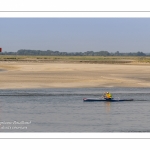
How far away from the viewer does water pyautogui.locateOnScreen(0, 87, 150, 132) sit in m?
19.1

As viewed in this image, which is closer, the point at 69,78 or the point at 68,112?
the point at 68,112

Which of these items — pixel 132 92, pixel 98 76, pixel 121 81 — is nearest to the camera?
pixel 132 92

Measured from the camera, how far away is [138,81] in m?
39.0

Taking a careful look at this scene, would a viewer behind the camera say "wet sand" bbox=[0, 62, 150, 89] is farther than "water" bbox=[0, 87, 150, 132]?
Yes

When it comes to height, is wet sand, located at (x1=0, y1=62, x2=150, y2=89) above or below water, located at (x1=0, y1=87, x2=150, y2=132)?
above

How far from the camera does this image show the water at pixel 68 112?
1911 centimetres

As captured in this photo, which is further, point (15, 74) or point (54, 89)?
point (15, 74)

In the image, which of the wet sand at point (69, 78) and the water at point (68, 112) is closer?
the water at point (68, 112)

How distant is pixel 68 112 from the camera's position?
22.8 metres

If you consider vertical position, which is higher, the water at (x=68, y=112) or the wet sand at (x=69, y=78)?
the wet sand at (x=69, y=78)

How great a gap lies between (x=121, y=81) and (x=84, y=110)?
15.2 m
